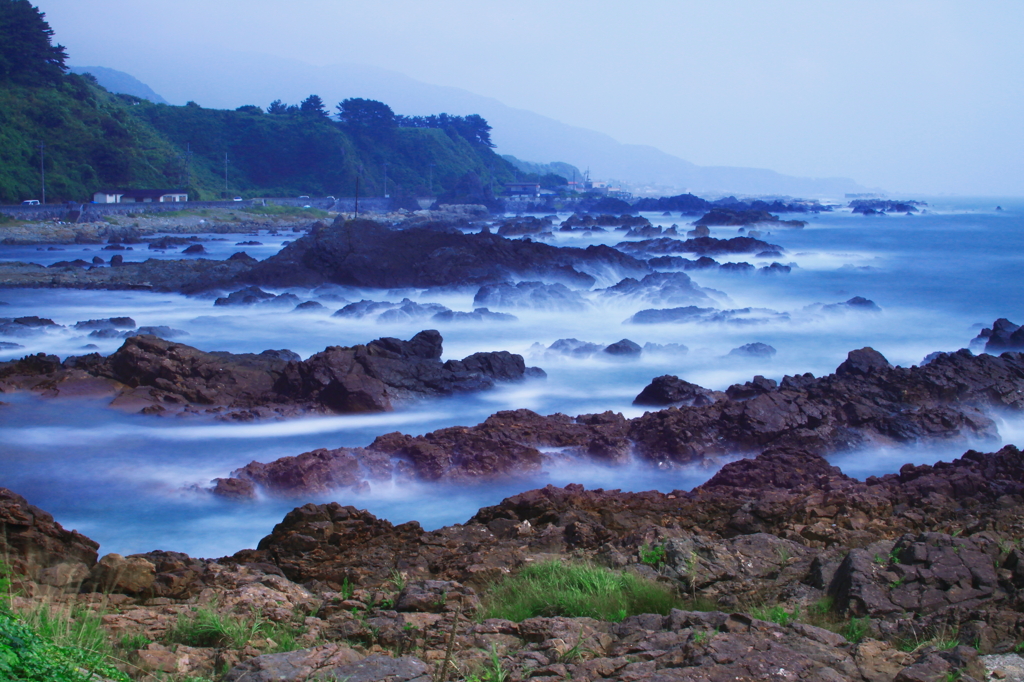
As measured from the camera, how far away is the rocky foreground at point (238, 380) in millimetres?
11617

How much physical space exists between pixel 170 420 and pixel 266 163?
8778cm

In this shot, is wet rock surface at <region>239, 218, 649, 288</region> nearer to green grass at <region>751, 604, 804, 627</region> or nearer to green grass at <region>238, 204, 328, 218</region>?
green grass at <region>751, 604, 804, 627</region>

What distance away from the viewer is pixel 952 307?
89.5ft

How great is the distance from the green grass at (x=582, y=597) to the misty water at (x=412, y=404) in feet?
12.1

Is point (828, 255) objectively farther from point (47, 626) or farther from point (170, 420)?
point (47, 626)

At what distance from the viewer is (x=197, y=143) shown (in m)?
90.9

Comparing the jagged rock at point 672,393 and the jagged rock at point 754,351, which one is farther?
Answer: the jagged rock at point 754,351

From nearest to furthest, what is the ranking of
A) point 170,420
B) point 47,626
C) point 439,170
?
1. point 47,626
2. point 170,420
3. point 439,170

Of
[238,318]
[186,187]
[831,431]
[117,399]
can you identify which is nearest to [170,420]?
[117,399]

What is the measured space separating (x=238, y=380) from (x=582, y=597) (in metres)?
8.86

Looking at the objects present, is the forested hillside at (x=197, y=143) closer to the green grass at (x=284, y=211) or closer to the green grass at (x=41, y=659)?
the green grass at (x=284, y=211)

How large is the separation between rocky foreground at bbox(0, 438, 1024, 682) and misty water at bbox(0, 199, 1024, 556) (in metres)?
2.36

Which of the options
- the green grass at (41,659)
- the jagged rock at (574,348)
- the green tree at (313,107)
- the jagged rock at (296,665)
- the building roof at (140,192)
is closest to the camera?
the green grass at (41,659)

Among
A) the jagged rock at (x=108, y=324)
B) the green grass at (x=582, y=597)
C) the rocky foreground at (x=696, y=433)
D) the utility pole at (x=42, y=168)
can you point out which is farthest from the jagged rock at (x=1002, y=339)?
the utility pole at (x=42, y=168)
